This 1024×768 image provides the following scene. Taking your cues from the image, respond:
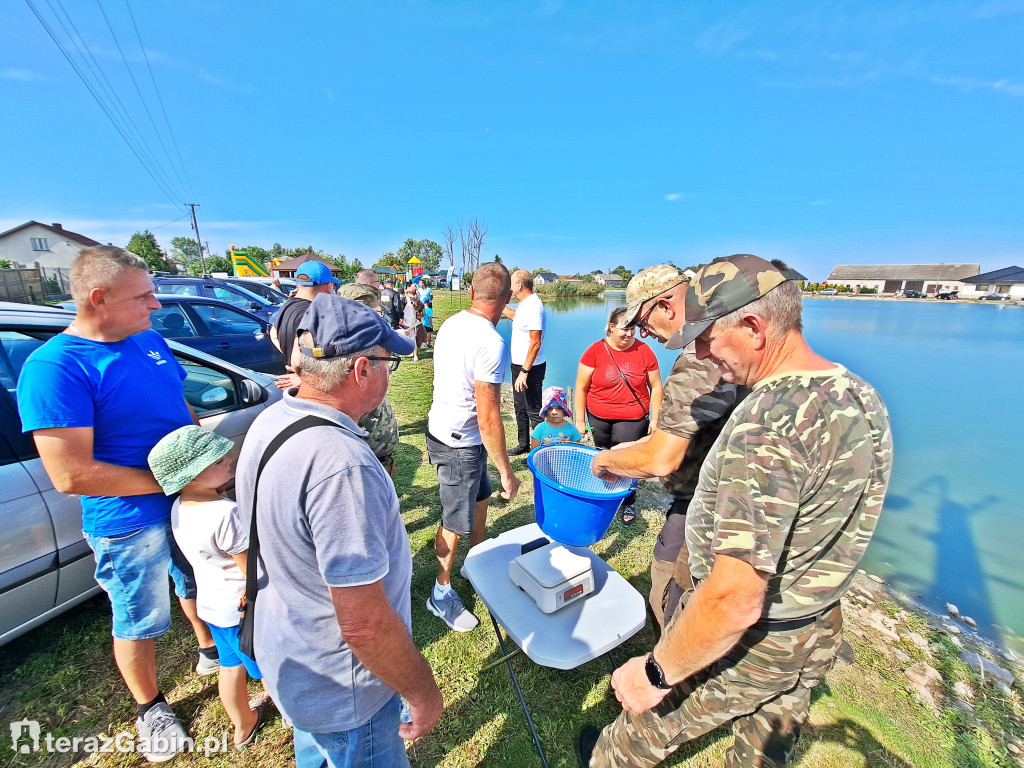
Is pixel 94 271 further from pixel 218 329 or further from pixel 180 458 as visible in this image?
pixel 218 329

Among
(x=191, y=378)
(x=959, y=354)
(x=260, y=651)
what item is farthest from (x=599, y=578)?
(x=959, y=354)

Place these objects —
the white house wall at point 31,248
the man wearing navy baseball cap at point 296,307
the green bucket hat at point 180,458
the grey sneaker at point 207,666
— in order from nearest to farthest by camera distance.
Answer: the green bucket hat at point 180,458
the grey sneaker at point 207,666
the man wearing navy baseball cap at point 296,307
the white house wall at point 31,248

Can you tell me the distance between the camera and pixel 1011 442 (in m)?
5.15

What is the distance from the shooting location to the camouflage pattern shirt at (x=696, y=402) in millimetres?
1582

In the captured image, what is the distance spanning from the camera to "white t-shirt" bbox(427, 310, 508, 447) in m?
2.21

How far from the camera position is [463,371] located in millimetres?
2299

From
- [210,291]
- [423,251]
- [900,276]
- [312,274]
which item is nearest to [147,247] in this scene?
[423,251]

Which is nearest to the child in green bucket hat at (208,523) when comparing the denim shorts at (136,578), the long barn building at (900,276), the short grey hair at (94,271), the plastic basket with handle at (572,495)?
the denim shorts at (136,578)

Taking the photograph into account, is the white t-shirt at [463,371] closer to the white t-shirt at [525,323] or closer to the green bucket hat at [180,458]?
the green bucket hat at [180,458]

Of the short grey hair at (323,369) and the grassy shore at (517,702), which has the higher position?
the short grey hair at (323,369)

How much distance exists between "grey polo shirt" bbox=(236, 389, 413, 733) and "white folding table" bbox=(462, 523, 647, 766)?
691 mm

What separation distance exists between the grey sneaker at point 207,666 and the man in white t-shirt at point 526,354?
3654mm

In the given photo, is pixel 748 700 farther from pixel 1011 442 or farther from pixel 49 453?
pixel 1011 442

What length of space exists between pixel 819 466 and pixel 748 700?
87 centimetres
